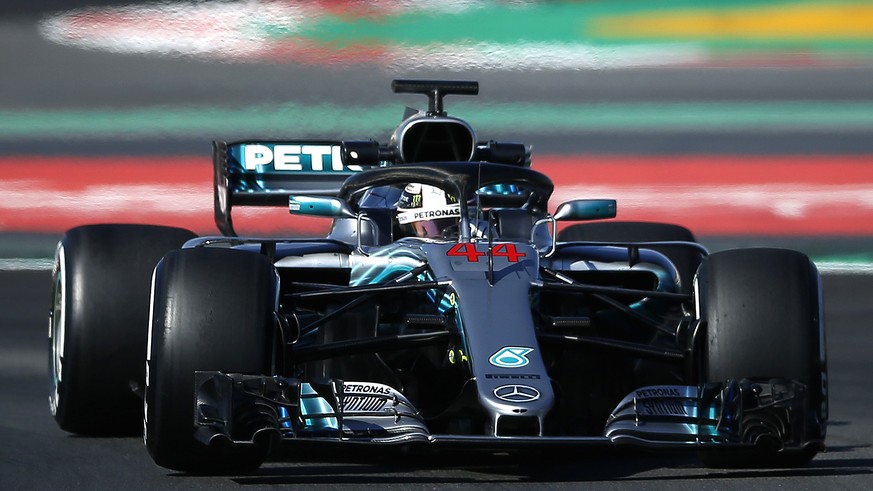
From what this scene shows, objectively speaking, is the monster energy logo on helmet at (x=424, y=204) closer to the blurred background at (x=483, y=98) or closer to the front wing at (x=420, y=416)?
the front wing at (x=420, y=416)

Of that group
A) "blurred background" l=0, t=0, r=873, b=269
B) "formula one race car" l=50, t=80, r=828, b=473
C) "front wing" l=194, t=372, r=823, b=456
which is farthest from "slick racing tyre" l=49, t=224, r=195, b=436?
"blurred background" l=0, t=0, r=873, b=269

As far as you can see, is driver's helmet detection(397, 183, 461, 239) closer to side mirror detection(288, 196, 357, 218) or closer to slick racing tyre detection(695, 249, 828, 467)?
side mirror detection(288, 196, 357, 218)

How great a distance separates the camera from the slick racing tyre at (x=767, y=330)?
6.05m

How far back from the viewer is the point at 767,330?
607 cm

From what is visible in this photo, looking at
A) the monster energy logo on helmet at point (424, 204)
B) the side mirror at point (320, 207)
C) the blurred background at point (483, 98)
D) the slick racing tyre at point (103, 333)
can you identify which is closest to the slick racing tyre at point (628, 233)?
the monster energy logo on helmet at point (424, 204)

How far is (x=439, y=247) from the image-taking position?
21.9 feet

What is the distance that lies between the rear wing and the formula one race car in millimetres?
1257

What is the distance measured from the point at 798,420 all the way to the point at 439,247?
167cm

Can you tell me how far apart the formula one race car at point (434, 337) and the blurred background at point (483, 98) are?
241 inches

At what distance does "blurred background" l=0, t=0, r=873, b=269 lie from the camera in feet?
45.5

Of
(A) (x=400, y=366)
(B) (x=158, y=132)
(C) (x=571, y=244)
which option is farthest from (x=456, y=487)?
(B) (x=158, y=132)

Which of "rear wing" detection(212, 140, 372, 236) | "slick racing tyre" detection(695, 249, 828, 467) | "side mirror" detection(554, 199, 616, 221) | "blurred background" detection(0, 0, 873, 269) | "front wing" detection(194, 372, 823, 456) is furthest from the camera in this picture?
"blurred background" detection(0, 0, 873, 269)

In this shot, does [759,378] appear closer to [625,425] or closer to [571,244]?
[625,425]

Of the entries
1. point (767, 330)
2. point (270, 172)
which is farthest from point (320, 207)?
point (270, 172)
